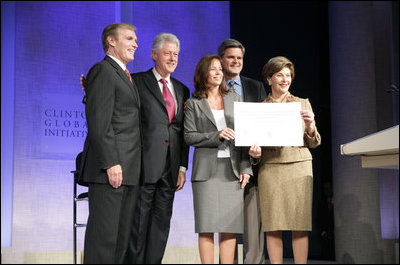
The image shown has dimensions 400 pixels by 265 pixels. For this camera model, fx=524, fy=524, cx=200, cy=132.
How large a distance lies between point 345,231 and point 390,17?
2.38 meters

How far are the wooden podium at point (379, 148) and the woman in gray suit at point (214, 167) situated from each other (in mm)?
834

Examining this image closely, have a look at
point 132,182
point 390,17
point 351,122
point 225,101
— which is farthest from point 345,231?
point 132,182

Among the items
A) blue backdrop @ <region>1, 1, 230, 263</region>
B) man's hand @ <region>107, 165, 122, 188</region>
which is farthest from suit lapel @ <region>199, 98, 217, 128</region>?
blue backdrop @ <region>1, 1, 230, 263</region>

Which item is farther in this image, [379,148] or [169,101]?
[169,101]

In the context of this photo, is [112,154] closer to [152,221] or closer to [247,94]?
[152,221]

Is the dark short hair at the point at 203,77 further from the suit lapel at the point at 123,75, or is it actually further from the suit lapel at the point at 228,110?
the suit lapel at the point at 123,75

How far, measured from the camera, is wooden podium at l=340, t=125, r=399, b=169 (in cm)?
203

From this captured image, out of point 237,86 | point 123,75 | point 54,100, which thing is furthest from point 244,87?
point 54,100

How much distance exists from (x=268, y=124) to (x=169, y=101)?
708 mm

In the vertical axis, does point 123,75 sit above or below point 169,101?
above

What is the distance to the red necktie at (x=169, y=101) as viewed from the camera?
3.30 meters

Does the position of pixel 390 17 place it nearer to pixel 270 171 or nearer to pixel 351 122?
pixel 351 122

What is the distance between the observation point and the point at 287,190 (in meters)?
3.07

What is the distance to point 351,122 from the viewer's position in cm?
537
